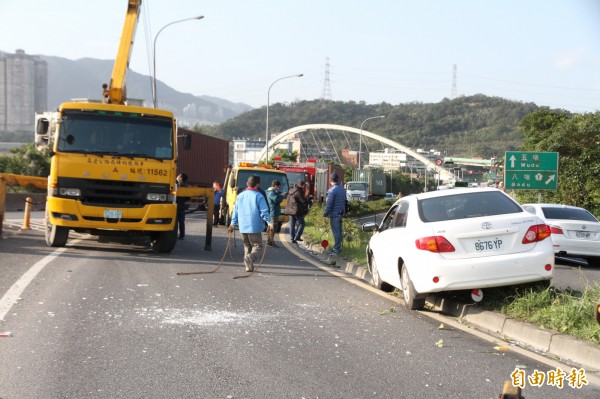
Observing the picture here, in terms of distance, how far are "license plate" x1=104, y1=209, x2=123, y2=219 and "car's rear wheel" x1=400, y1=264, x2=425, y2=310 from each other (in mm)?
6767

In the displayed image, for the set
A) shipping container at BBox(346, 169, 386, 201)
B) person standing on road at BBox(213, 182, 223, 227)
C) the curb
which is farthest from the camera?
shipping container at BBox(346, 169, 386, 201)

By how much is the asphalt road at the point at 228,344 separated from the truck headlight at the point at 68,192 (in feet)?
7.72

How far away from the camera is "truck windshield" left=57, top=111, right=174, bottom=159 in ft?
47.4

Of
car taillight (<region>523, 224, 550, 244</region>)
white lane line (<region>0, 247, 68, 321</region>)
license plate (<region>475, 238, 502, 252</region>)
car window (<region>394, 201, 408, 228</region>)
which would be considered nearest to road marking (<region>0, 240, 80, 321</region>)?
white lane line (<region>0, 247, 68, 321</region>)

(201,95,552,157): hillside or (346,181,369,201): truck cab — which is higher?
(201,95,552,157): hillside

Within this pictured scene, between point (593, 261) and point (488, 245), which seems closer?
point (488, 245)

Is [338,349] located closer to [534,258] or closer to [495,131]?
[534,258]

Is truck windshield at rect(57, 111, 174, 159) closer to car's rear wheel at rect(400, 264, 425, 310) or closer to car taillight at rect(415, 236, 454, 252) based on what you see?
car's rear wheel at rect(400, 264, 425, 310)

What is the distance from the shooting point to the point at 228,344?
7211 millimetres

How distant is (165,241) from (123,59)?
21.5 feet

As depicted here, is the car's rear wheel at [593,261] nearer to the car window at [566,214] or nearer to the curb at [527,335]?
the car window at [566,214]

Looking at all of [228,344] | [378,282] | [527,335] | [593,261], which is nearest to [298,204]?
[593,261]

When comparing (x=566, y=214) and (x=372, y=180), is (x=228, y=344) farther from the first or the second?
(x=372, y=180)

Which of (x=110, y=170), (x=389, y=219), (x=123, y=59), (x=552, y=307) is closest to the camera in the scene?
(x=552, y=307)
